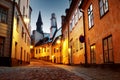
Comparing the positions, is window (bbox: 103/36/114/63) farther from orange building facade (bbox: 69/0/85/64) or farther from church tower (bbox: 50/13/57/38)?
church tower (bbox: 50/13/57/38)

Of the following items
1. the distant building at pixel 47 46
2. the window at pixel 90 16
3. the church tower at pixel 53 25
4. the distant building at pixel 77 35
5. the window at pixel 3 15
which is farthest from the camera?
→ the church tower at pixel 53 25

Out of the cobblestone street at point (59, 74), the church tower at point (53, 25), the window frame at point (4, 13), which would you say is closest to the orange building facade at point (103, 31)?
the cobblestone street at point (59, 74)

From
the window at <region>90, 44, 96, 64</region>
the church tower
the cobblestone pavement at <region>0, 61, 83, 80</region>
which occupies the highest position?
the church tower

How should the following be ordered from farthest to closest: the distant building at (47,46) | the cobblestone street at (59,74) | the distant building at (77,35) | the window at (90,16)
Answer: the distant building at (47,46)
the distant building at (77,35)
the window at (90,16)
the cobblestone street at (59,74)

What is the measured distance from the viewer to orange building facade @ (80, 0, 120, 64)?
1021 cm

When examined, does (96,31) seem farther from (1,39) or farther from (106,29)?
Result: (1,39)

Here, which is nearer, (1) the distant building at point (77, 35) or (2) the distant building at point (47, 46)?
(1) the distant building at point (77, 35)

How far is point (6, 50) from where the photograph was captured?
17484mm

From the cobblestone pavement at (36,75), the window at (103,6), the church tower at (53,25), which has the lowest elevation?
the cobblestone pavement at (36,75)

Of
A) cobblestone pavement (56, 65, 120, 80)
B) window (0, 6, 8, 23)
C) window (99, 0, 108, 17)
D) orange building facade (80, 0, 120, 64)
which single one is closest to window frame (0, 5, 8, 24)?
window (0, 6, 8, 23)

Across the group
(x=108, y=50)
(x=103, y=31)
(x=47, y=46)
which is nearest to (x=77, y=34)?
(x=103, y=31)

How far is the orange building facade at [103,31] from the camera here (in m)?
10.2

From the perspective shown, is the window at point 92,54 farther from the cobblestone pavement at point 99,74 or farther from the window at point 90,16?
the cobblestone pavement at point 99,74

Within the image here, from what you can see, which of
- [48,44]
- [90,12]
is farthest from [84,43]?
[48,44]
